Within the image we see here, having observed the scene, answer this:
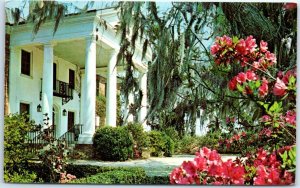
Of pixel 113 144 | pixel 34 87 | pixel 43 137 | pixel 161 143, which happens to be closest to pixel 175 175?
pixel 161 143

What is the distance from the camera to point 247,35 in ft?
15.5

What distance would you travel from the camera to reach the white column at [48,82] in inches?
199

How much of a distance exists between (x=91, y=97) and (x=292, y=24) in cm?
228

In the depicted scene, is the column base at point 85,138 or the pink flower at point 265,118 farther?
the column base at point 85,138

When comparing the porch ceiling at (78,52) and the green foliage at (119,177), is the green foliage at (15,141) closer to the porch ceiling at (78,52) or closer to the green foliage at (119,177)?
the green foliage at (119,177)

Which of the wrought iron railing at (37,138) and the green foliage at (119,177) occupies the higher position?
the wrought iron railing at (37,138)

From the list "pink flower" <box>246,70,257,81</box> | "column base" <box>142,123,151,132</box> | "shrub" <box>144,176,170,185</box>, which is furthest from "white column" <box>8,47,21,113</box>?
"pink flower" <box>246,70,257,81</box>

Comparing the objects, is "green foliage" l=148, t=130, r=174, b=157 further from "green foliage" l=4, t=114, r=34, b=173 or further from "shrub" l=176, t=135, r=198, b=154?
"green foliage" l=4, t=114, r=34, b=173

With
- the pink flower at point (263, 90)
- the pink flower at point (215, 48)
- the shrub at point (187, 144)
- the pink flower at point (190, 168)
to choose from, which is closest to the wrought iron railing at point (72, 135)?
Result: the shrub at point (187, 144)

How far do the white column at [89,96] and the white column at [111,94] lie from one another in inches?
7.6

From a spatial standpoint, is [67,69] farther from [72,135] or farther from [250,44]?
[250,44]

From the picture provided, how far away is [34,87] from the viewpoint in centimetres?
508

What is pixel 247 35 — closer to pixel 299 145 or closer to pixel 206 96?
pixel 206 96

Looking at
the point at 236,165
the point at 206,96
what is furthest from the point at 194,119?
the point at 236,165
